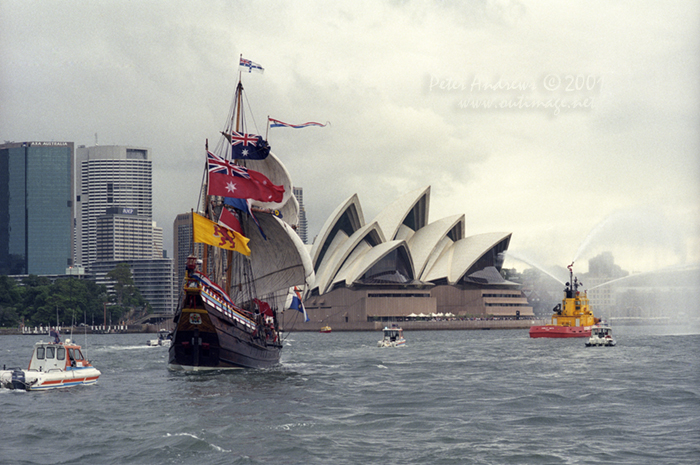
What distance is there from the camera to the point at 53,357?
35438 millimetres

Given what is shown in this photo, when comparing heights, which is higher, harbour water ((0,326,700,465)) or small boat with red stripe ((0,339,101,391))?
small boat with red stripe ((0,339,101,391))

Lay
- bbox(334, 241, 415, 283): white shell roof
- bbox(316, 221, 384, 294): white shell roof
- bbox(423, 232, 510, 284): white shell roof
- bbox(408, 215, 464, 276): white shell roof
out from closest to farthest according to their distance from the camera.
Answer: bbox(334, 241, 415, 283): white shell roof, bbox(316, 221, 384, 294): white shell roof, bbox(423, 232, 510, 284): white shell roof, bbox(408, 215, 464, 276): white shell roof

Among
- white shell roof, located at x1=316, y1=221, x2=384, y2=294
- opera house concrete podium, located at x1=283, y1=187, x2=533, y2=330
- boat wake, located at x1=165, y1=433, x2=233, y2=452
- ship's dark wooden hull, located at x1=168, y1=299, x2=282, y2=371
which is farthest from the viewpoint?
opera house concrete podium, located at x1=283, y1=187, x2=533, y2=330

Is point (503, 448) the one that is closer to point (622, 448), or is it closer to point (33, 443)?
point (622, 448)

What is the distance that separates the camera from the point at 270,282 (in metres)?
55.0

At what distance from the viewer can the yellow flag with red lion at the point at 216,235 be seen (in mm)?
46031

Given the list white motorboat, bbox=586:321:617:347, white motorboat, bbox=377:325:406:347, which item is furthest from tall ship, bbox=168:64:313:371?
white motorboat, bbox=586:321:617:347

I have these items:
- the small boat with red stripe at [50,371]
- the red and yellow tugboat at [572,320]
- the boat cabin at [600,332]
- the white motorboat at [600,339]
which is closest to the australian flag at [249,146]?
the small boat with red stripe at [50,371]

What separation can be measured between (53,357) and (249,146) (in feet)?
67.1

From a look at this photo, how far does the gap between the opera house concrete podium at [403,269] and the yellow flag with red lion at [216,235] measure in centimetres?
7587

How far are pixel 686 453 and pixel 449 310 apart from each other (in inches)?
4346

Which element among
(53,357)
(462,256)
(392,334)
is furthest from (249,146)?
(462,256)

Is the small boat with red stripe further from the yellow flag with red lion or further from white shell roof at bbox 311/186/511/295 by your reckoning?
white shell roof at bbox 311/186/511/295

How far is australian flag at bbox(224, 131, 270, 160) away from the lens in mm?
51562
